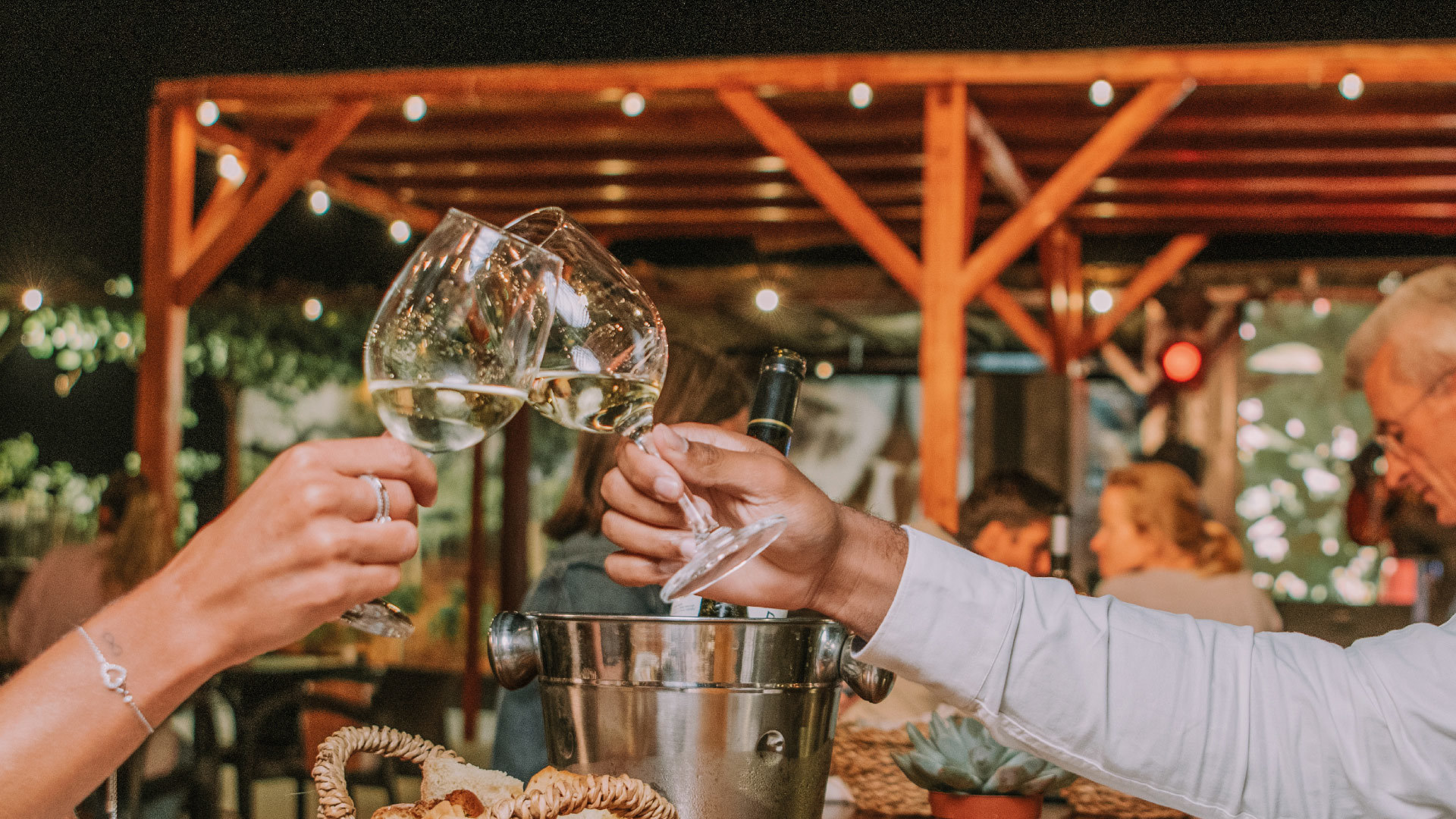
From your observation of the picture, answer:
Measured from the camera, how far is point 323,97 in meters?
4.60

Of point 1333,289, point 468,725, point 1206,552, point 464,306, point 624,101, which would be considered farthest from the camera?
point 1333,289

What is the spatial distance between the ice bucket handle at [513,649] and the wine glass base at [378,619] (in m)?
0.24

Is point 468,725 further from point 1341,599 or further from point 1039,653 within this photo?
point 1039,653

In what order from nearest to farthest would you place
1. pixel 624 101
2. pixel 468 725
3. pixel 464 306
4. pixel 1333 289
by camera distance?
1. pixel 464 306
2. pixel 624 101
3. pixel 468 725
4. pixel 1333 289

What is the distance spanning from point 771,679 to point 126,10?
14.9 ft

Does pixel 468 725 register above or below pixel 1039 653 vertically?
below

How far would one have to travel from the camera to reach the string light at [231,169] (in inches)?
199

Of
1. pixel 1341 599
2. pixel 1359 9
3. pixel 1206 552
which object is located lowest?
pixel 1341 599

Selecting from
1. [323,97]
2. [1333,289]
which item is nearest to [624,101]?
[323,97]

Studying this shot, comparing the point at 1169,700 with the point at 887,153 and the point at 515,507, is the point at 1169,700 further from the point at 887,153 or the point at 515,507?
the point at 515,507

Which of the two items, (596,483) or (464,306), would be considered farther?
(596,483)

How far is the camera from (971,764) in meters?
1.29

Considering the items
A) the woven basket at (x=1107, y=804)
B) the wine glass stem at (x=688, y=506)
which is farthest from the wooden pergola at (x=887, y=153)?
the wine glass stem at (x=688, y=506)

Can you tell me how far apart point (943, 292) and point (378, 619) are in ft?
11.7
